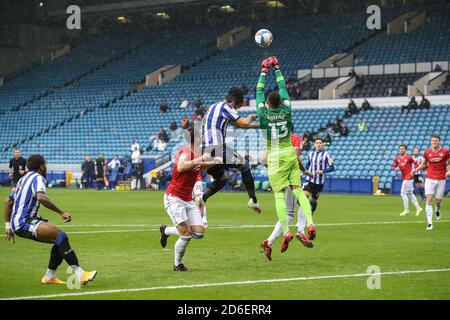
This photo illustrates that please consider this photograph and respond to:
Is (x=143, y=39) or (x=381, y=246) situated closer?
(x=381, y=246)

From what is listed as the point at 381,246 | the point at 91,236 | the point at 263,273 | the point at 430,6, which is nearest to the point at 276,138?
the point at 263,273

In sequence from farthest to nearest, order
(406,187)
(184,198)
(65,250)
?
(406,187) < (184,198) < (65,250)

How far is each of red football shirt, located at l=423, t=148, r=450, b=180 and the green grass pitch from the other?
Result: 133 centimetres

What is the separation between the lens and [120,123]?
2148 inches

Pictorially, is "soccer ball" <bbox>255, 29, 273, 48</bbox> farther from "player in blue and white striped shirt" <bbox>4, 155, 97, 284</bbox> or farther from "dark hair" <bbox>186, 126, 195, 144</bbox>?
"player in blue and white striped shirt" <bbox>4, 155, 97, 284</bbox>

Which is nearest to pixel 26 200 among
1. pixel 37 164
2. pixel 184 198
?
pixel 37 164

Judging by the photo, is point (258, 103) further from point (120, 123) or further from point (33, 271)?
point (120, 123)

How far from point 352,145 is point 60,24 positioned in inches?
1360

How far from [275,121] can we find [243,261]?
2.45m

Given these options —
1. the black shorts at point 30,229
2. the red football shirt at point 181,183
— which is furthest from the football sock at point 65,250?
the red football shirt at point 181,183

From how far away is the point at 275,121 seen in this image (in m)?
13.6

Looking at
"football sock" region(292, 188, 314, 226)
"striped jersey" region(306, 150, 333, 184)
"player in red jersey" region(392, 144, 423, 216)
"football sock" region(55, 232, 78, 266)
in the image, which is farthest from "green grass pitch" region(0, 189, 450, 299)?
"player in red jersey" region(392, 144, 423, 216)

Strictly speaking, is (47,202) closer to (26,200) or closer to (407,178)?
(26,200)

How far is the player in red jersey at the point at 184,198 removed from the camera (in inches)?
492
